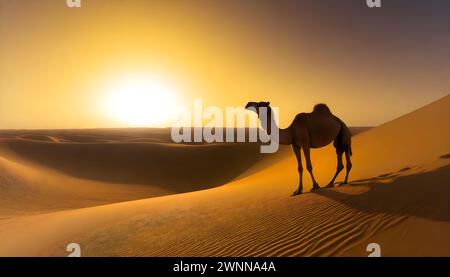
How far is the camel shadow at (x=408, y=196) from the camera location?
7599mm

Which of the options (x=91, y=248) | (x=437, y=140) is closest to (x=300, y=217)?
(x=91, y=248)

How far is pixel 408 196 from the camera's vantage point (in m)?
8.37

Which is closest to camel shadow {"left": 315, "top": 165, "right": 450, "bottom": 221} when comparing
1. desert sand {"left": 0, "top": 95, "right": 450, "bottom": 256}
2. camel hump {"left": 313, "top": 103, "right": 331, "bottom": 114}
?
desert sand {"left": 0, "top": 95, "right": 450, "bottom": 256}

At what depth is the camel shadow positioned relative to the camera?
299 inches

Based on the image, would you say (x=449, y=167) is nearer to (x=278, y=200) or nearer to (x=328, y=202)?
(x=328, y=202)

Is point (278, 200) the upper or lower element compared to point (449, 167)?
lower

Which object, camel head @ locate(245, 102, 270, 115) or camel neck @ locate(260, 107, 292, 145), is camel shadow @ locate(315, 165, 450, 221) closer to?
camel neck @ locate(260, 107, 292, 145)

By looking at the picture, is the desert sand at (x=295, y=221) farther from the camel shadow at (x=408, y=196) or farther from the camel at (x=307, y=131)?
the camel at (x=307, y=131)

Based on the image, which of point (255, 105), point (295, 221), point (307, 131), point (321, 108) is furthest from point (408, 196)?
point (255, 105)

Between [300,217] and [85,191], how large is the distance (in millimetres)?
20922

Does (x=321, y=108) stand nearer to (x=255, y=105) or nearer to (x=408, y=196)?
(x=255, y=105)

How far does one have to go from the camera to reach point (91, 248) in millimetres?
8531

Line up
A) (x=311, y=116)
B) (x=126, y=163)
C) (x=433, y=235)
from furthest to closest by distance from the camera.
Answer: (x=126, y=163) < (x=311, y=116) < (x=433, y=235)
